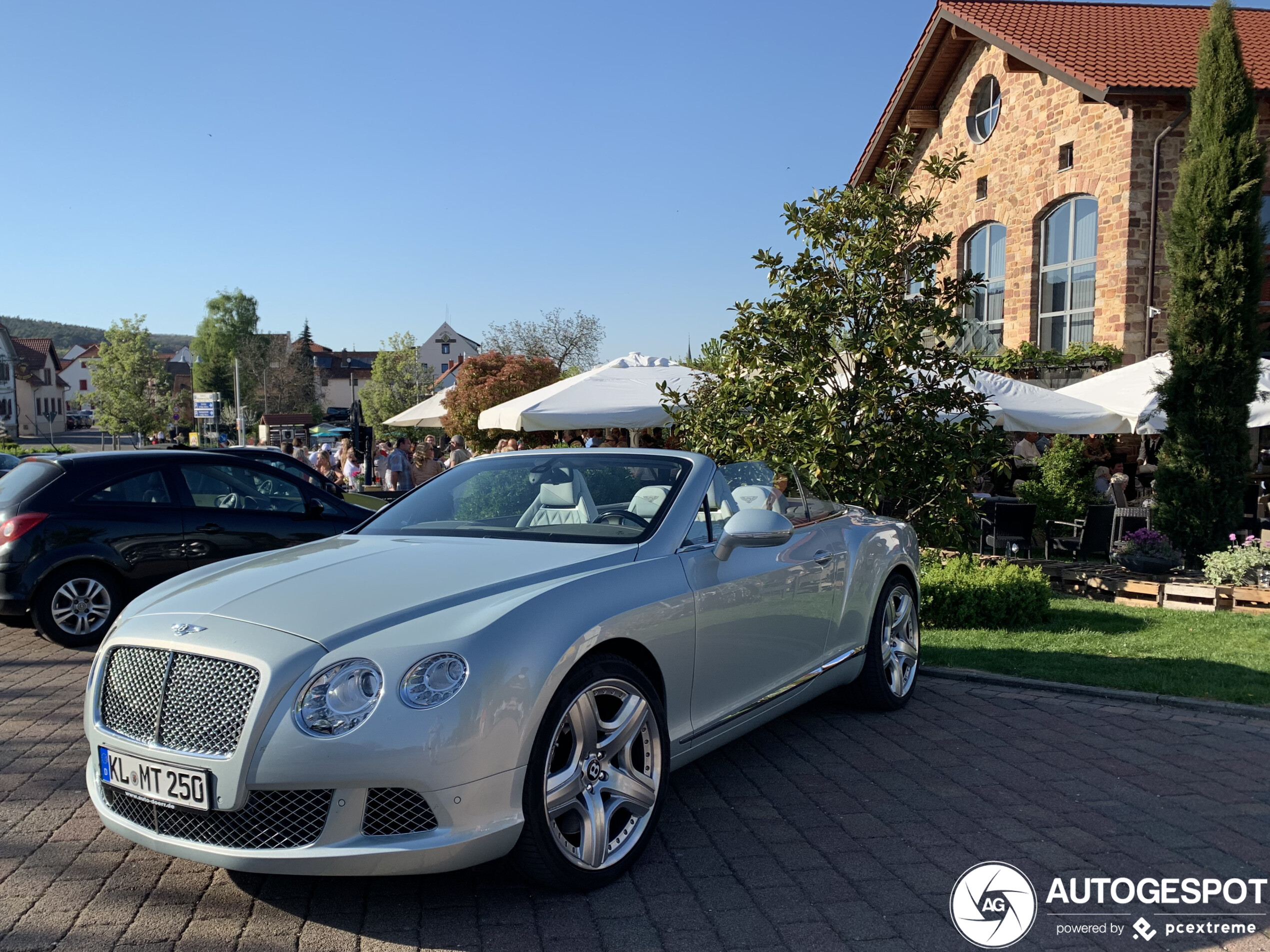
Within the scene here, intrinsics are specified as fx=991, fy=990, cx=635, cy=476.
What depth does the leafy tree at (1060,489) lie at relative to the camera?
13.6 metres

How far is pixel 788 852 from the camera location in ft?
12.6

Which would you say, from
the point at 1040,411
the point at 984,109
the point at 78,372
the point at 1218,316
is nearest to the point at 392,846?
the point at 1040,411

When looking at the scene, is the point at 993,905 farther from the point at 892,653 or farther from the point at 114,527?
the point at 114,527

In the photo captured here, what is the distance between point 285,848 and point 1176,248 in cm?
1244

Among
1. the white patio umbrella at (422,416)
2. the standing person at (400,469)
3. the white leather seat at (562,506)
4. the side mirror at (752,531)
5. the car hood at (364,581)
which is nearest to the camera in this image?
the car hood at (364,581)

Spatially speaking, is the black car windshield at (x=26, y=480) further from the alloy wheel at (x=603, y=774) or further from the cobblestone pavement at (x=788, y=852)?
the alloy wheel at (x=603, y=774)

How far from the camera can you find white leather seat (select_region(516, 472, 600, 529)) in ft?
15.0

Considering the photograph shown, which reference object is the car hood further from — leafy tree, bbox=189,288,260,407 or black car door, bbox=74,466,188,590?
leafy tree, bbox=189,288,260,407

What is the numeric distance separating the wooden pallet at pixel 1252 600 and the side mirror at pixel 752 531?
22.5 ft

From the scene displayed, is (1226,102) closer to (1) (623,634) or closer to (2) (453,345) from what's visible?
(1) (623,634)

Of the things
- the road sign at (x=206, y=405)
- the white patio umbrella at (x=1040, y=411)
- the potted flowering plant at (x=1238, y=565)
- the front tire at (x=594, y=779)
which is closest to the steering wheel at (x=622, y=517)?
the front tire at (x=594, y=779)

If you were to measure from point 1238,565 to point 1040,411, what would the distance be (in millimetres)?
3363

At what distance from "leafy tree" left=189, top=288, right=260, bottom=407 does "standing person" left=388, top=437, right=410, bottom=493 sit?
91.6 metres

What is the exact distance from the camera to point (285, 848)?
300 centimetres
